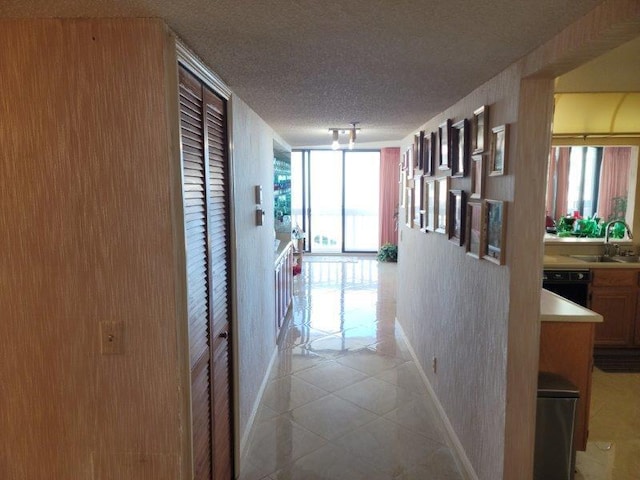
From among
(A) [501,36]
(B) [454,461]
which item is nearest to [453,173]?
(A) [501,36]

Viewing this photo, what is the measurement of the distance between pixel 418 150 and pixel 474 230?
1.72 m

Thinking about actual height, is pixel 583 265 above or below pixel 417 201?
below

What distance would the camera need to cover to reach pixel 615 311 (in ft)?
13.8

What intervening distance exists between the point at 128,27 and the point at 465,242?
6.57 feet

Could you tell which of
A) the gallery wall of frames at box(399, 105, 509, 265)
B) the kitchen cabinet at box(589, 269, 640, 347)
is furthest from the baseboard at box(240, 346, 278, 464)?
the kitchen cabinet at box(589, 269, 640, 347)

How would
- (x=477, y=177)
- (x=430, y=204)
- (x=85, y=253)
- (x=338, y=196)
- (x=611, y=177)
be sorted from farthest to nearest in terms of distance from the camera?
(x=338, y=196) < (x=611, y=177) < (x=430, y=204) < (x=477, y=177) < (x=85, y=253)

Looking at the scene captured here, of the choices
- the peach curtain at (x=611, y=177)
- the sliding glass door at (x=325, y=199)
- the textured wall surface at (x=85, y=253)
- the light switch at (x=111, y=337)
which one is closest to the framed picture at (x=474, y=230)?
the textured wall surface at (x=85, y=253)

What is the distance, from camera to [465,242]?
2645 millimetres

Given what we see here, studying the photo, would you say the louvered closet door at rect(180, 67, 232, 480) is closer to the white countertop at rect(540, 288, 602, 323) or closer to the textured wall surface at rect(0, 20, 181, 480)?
the textured wall surface at rect(0, 20, 181, 480)

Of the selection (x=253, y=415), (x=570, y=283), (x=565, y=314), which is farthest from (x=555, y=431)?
(x=570, y=283)

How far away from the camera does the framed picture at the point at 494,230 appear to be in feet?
6.85

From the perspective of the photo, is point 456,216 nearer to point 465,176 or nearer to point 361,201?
point 465,176

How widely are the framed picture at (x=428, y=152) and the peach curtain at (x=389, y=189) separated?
595 centimetres

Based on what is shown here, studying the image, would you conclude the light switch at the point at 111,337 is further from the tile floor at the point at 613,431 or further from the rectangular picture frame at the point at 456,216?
the tile floor at the point at 613,431
